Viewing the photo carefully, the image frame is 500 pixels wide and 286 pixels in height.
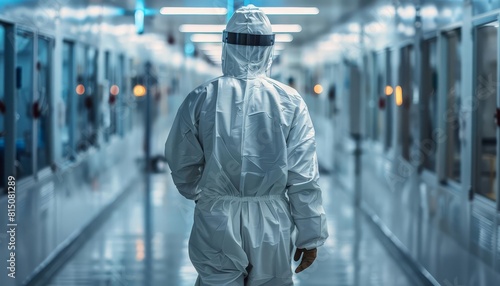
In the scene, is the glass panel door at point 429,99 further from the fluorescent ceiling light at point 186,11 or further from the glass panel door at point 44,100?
the glass panel door at point 44,100

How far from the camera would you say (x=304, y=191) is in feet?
11.6

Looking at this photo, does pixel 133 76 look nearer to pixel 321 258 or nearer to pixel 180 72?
pixel 180 72

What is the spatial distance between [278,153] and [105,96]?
400 inches

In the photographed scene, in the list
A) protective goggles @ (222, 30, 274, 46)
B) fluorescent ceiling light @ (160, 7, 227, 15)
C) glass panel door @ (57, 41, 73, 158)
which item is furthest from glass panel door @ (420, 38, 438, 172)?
protective goggles @ (222, 30, 274, 46)

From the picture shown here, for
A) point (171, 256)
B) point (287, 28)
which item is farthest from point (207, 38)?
point (171, 256)

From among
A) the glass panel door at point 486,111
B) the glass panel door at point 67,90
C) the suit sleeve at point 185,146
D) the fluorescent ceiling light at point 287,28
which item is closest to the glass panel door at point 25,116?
the glass panel door at point 67,90

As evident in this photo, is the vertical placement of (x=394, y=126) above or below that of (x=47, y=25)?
below

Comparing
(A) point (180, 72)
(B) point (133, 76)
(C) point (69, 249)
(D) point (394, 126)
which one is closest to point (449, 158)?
(D) point (394, 126)

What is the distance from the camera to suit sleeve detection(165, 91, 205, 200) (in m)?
3.60

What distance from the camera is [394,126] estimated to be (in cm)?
1214

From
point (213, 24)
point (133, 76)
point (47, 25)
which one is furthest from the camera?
point (133, 76)

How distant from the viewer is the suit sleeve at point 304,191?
350 cm

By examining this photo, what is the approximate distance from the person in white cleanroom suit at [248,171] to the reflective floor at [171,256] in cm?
272

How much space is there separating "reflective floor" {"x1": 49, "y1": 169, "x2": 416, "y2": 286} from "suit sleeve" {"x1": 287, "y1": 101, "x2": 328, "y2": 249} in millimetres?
2845
